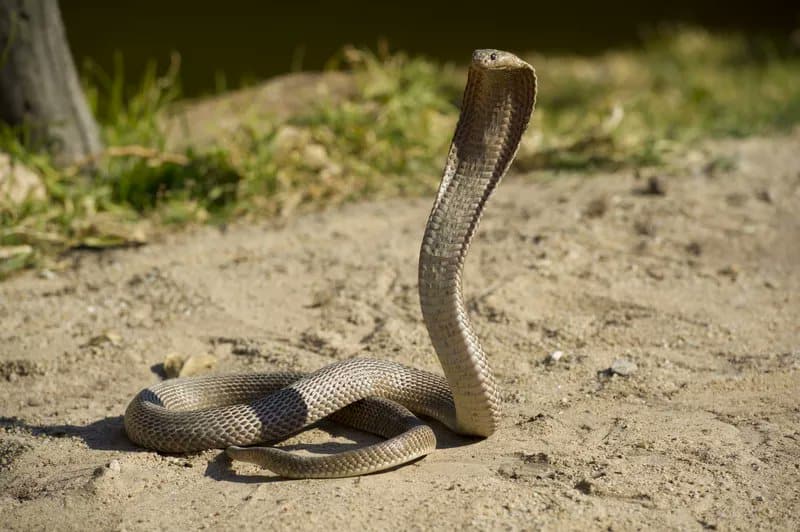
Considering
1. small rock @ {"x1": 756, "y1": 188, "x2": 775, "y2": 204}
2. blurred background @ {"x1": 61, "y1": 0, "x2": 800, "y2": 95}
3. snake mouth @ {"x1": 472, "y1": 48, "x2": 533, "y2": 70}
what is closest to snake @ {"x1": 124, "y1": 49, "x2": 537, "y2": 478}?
snake mouth @ {"x1": 472, "y1": 48, "x2": 533, "y2": 70}

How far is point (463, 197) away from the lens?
351 centimetres

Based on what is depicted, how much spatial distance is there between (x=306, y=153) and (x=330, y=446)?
11.5 ft

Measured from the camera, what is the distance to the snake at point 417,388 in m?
3.47

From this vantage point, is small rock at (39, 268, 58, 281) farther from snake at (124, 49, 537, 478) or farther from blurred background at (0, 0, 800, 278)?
snake at (124, 49, 537, 478)

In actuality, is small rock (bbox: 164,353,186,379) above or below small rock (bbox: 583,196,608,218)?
below

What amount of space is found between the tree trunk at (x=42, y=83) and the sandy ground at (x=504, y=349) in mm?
1023

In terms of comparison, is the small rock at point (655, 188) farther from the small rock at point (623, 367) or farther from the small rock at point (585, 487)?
the small rock at point (585, 487)

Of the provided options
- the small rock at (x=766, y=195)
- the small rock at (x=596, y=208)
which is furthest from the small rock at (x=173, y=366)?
the small rock at (x=766, y=195)

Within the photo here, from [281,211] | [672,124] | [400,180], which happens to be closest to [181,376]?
[281,211]

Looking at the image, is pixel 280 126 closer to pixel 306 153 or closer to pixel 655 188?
pixel 306 153

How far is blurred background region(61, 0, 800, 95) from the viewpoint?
11.7 m

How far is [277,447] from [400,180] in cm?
356

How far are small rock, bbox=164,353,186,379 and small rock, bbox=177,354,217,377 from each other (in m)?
0.03

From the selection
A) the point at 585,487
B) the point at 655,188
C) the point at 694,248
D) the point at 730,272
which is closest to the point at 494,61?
the point at 585,487
